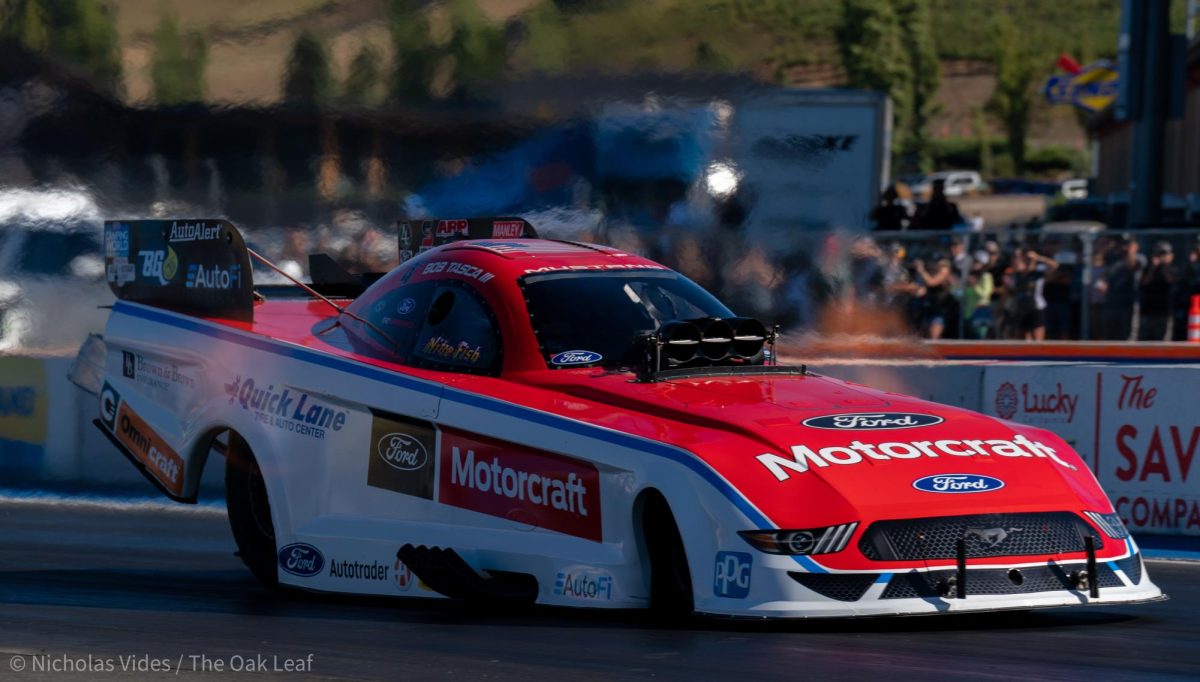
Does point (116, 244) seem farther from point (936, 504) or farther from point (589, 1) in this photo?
point (589, 1)

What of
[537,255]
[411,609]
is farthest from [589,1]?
[411,609]

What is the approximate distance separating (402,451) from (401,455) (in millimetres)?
18

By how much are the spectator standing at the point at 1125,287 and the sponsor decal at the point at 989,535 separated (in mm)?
11967

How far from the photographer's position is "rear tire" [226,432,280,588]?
8.10m

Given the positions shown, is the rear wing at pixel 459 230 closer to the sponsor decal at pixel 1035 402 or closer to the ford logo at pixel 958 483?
the sponsor decal at pixel 1035 402

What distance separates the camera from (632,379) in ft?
22.9

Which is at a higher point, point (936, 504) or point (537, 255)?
point (537, 255)

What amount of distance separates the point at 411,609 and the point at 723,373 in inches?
63.5

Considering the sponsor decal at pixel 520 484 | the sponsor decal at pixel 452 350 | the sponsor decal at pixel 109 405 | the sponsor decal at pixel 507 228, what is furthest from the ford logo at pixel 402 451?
the sponsor decal at pixel 507 228

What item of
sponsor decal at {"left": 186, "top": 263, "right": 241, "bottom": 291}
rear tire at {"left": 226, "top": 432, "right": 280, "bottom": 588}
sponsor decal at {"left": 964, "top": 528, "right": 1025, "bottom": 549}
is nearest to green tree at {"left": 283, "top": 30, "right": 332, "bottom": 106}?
sponsor decal at {"left": 186, "top": 263, "right": 241, "bottom": 291}

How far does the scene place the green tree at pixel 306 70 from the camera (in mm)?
16891

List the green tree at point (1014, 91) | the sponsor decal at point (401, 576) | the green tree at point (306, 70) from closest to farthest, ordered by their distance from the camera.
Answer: the sponsor decal at point (401, 576) < the green tree at point (306, 70) < the green tree at point (1014, 91)

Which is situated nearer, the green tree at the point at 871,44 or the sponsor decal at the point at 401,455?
the sponsor decal at the point at 401,455

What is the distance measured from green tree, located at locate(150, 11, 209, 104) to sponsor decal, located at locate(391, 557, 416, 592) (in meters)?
10.6
